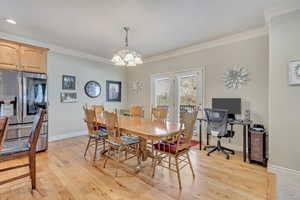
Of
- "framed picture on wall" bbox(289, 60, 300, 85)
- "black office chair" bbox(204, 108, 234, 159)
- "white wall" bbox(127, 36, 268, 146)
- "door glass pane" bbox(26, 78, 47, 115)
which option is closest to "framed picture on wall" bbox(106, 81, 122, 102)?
"white wall" bbox(127, 36, 268, 146)

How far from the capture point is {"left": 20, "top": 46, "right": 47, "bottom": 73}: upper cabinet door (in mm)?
3146

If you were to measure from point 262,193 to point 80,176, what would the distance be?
101 inches

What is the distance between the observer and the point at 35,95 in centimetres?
323

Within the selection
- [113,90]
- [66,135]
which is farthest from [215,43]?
[66,135]

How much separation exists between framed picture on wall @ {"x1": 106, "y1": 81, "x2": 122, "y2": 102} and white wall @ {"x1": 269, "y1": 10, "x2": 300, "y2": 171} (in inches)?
185

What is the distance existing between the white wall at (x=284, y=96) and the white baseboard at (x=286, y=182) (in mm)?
75

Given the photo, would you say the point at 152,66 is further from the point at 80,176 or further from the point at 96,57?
the point at 80,176

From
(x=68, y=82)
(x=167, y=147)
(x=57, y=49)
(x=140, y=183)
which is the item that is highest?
(x=57, y=49)

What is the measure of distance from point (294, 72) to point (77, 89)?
16.9 ft

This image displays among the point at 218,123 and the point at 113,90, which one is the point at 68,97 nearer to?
the point at 113,90

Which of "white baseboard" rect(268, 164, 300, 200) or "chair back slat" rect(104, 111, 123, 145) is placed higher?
"chair back slat" rect(104, 111, 123, 145)

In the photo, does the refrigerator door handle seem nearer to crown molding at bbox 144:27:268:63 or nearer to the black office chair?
crown molding at bbox 144:27:268:63

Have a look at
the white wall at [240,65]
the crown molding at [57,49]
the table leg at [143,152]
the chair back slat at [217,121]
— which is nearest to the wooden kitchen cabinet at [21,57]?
the crown molding at [57,49]

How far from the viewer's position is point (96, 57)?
5168 millimetres
